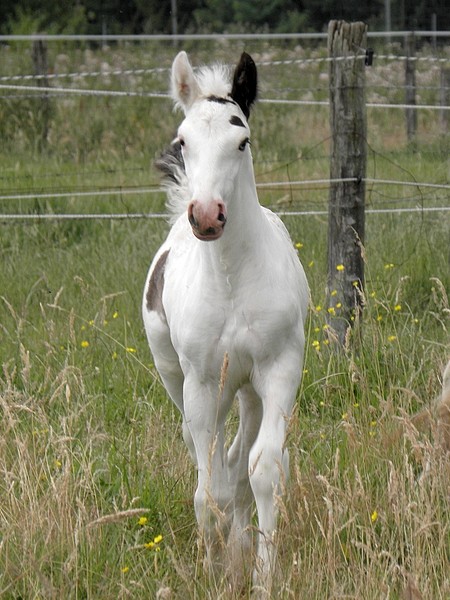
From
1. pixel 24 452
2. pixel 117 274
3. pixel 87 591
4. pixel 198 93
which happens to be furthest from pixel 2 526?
pixel 117 274

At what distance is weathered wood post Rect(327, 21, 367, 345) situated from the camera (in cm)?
616

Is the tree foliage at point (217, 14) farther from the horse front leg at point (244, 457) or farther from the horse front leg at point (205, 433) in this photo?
the horse front leg at point (205, 433)

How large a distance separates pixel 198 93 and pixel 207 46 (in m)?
19.7

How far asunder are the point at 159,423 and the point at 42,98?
365 inches

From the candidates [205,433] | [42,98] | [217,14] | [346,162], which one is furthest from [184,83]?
[217,14]

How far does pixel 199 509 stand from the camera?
4098 mm

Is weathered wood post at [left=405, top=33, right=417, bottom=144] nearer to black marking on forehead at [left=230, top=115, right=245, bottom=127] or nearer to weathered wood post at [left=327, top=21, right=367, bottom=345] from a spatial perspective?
weathered wood post at [left=327, top=21, right=367, bottom=345]

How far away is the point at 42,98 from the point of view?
44.4 feet

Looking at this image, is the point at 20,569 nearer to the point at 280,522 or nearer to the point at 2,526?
the point at 2,526

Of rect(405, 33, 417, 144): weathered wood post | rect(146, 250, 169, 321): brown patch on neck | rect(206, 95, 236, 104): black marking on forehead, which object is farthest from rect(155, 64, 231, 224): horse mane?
rect(405, 33, 417, 144): weathered wood post

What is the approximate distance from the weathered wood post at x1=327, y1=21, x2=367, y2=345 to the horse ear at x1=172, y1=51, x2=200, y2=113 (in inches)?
90.0

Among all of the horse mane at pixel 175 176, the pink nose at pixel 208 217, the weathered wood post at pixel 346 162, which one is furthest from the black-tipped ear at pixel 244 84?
the weathered wood post at pixel 346 162

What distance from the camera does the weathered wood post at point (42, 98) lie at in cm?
1334

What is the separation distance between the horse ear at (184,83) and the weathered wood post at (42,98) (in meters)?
9.06
